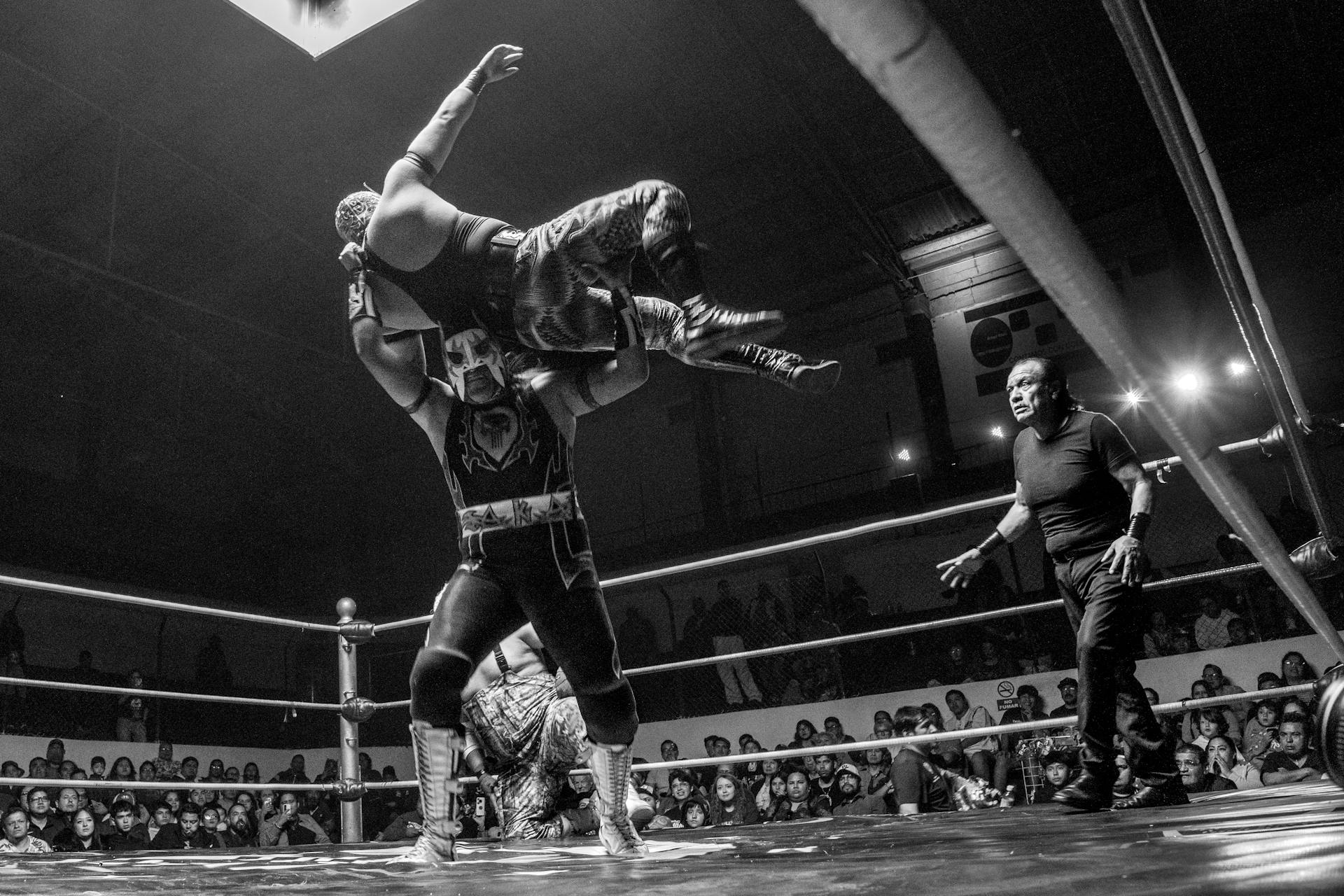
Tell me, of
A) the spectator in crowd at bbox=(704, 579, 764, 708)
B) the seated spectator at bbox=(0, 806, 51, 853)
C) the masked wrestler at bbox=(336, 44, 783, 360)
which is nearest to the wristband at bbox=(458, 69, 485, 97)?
the masked wrestler at bbox=(336, 44, 783, 360)

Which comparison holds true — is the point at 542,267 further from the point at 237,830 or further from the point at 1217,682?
the point at 237,830

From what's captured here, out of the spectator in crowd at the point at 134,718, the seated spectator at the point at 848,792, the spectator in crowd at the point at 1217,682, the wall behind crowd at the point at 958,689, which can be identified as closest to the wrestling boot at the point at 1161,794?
the seated spectator at the point at 848,792

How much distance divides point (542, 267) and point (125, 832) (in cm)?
702

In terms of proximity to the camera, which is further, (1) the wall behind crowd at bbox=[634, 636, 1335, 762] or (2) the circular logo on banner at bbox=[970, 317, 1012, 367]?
(2) the circular logo on banner at bbox=[970, 317, 1012, 367]

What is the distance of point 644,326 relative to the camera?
6.49ft

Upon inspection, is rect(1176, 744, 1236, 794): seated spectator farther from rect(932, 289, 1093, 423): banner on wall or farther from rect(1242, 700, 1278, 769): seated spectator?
rect(932, 289, 1093, 423): banner on wall

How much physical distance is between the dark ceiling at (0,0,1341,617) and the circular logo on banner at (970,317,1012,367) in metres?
1.45

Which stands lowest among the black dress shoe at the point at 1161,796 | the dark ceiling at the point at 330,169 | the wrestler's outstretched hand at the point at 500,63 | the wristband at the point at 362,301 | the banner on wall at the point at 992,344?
the black dress shoe at the point at 1161,796

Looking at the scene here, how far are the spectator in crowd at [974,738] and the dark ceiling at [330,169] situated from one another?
5.20 m

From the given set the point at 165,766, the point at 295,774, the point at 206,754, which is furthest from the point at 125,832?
the point at 206,754

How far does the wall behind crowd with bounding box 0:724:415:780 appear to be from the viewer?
342 inches

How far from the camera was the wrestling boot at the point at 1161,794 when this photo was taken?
2.38 m

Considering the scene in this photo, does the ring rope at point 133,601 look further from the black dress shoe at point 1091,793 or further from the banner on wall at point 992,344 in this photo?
the banner on wall at point 992,344

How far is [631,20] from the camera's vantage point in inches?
320
